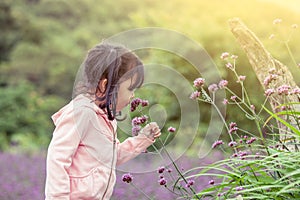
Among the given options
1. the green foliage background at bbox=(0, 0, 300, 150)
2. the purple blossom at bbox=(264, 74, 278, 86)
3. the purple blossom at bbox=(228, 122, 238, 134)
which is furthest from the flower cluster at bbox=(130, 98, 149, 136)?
the green foliage background at bbox=(0, 0, 300, 150)

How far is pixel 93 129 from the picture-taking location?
2387mm

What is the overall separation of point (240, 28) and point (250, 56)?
155 mm

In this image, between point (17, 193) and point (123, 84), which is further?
point (17, 193)

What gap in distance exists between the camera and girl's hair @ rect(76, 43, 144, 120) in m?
2.40

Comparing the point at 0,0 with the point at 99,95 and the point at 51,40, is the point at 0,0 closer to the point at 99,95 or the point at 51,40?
the point at 51,40

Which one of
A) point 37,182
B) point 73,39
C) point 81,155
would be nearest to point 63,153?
point 81,155

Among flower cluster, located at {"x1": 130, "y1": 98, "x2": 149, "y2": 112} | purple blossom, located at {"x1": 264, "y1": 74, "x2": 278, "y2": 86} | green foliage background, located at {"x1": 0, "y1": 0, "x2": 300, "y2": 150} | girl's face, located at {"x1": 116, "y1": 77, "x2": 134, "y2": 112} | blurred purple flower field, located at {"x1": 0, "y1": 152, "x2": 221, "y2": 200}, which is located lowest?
blurred purple flower field, located at {"x1": 0, "y1": 152, "x2": 221, "y2": 200}

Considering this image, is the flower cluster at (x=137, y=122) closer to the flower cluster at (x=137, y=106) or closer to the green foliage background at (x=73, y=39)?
the flower cluster at (x=137, y=106)

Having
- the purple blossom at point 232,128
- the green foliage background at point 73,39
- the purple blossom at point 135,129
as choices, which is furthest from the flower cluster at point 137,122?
the green foliage background at point 73,39

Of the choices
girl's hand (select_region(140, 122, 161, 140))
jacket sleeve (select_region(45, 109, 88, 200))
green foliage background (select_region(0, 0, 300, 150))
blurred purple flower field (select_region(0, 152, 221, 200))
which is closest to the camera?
jacket sleeve (select_region(45, 109, 88, 200))

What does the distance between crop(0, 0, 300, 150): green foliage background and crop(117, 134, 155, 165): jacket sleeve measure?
3326 millimetres

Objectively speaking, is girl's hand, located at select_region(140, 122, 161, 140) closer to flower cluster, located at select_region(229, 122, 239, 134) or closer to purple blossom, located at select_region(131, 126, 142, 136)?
purple blossom, located at select_region(131, 126, 142, 136)

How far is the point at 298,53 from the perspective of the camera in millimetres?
6641

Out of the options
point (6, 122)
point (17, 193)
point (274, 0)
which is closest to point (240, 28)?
point (17, 193)
